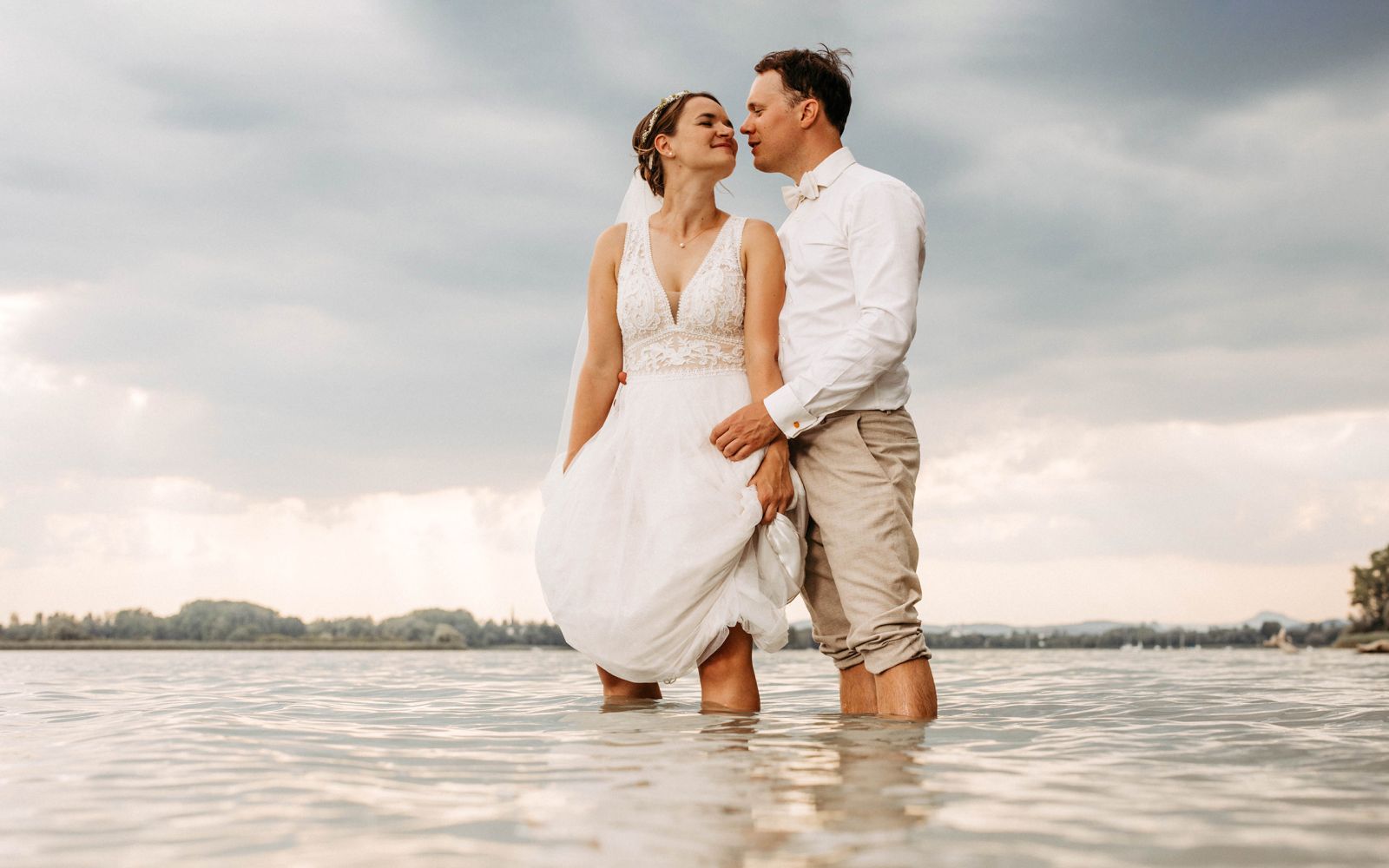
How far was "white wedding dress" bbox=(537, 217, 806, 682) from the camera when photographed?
495cm

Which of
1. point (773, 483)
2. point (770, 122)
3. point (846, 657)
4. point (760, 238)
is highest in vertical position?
point (770, 122)

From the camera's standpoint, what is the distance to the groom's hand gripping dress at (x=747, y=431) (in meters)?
4.90

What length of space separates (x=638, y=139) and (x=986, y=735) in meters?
3.19

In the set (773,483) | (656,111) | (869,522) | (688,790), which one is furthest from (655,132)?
(688,790)

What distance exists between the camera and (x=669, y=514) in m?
5.00

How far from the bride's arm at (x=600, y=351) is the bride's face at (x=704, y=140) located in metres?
0.53

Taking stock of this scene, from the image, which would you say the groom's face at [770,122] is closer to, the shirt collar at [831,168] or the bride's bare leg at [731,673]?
the shirt collar at [831,168]

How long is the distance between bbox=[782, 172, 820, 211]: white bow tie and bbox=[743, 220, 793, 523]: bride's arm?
9.8 inches

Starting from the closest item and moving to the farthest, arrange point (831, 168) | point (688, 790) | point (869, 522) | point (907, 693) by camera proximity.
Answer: point (688, 790), point (907, 693), point (869, 522), point (831, 168)

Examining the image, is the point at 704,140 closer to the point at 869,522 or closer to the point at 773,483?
the point at 773,483

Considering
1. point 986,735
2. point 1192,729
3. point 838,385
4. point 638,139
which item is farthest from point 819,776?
point 638,139

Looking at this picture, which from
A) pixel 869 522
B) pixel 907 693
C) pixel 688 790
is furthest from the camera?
pixel 869 522

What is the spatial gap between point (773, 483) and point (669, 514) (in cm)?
49

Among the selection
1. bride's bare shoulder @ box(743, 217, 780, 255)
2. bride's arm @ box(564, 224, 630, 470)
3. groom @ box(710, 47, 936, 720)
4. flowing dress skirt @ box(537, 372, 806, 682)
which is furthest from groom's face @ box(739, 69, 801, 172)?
flowing dress skirt @ box(537, 372, 806, 682)
